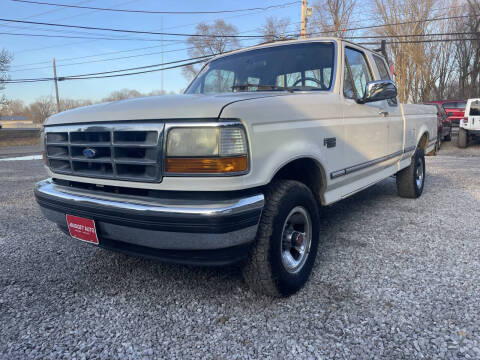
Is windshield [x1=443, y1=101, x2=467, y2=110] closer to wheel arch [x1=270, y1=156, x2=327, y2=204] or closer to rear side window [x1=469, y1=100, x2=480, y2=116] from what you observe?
rear side window [x1=469, y1=100, x2=480, y2=116]

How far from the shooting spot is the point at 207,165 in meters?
1.83

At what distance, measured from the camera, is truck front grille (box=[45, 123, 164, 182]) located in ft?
6.30

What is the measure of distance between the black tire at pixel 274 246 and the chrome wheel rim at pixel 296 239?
0.13ft

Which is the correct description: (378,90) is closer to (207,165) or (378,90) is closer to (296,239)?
(296,239)

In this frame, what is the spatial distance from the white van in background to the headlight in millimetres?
13547

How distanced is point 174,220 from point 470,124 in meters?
13.9

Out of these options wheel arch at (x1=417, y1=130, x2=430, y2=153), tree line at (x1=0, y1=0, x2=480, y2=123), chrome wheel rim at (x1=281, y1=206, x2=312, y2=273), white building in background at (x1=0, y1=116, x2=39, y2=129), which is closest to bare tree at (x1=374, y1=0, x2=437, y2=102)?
tree line at (x1=0, y1=0, x2=480, y2=123)

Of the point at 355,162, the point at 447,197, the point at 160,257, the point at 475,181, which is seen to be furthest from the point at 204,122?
the point at 475,181

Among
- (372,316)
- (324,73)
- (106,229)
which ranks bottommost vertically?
(372,316)

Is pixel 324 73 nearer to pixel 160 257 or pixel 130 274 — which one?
pixel 160 257

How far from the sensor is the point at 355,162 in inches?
121

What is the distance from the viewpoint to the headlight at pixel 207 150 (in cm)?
182

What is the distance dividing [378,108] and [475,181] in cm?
418

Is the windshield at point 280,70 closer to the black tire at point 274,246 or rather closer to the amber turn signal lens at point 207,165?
the black tire at point 274,246
